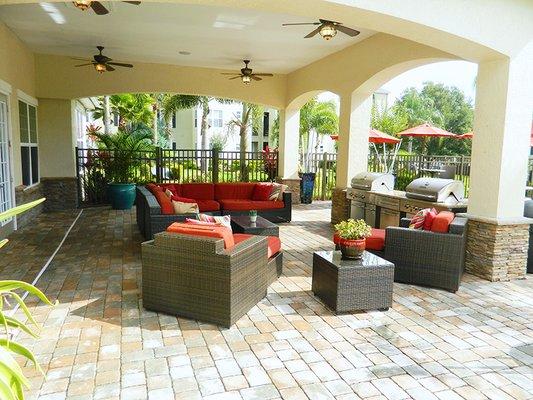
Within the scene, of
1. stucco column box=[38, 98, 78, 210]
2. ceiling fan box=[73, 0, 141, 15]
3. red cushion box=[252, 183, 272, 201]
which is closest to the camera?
ceiling fan box=[73, 0, 141, 15]

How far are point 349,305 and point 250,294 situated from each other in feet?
3.06

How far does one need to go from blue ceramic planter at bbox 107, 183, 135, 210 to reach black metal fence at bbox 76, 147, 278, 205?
672 mm

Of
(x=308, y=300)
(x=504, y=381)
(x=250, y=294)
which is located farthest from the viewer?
(x=308, y=300)

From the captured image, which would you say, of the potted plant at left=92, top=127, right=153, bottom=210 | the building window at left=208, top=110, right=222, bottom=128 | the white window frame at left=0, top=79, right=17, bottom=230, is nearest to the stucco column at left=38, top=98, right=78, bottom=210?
the potted plant at left=92, top=127, right=153, bottom=210

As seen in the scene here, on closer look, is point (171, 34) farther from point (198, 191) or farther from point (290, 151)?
point (290, 151)

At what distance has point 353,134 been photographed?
26.7 feet

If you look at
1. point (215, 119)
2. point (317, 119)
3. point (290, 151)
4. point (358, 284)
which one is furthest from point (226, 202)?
point (215, 119)

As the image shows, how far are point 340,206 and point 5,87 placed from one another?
6.47m

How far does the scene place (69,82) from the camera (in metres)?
9.86

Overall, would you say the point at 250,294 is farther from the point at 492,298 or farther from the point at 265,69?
the point at 265,69

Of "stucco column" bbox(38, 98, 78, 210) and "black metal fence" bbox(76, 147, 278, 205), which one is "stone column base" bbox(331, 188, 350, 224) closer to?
"black metal fence" bbox(76, 147, 278, 205)

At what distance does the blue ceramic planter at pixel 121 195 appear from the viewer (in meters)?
10.0

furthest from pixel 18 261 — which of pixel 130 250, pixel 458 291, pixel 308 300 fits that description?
pixel 458 291

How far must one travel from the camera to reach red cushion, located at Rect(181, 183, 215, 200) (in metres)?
8.28
